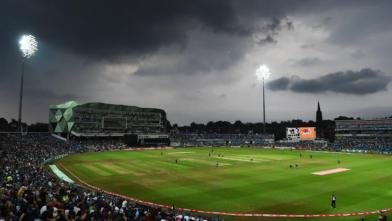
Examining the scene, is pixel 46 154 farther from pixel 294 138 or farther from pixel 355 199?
pixel 294 138

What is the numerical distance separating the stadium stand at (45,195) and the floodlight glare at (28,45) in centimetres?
1907

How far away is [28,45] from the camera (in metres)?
74.2

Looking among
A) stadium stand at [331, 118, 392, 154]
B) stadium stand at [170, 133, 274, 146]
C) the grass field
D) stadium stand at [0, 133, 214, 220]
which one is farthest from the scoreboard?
stadium stand at [0, 133, 214, 220]

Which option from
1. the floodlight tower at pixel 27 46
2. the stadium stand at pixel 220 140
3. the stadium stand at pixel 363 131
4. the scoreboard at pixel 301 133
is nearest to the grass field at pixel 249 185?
the floodlight tower at pixel 27 46

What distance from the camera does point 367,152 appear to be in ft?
330

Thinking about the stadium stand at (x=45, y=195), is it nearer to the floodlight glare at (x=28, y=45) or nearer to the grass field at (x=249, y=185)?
the grass field at (x=249, y=185)

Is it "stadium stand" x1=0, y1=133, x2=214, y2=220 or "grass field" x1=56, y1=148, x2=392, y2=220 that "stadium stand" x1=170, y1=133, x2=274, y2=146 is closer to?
"stadium stand" x1=0, y1=133, x2=214, y2=220

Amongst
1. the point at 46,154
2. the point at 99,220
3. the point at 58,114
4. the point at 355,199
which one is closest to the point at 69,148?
the point at 46,154

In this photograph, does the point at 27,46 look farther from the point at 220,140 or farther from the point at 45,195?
the point at 220,140

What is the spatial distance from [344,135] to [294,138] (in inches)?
1250

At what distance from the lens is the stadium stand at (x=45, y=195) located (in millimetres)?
14430

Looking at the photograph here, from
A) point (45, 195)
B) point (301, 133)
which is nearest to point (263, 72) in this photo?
point (301, 133)

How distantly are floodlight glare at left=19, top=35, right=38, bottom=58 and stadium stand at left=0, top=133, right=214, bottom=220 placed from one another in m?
19.1

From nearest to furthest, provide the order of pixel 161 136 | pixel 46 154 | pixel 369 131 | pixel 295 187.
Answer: pixel 295 187 < pixel 46 154 < pixel 369 131 < pixel 161 136
